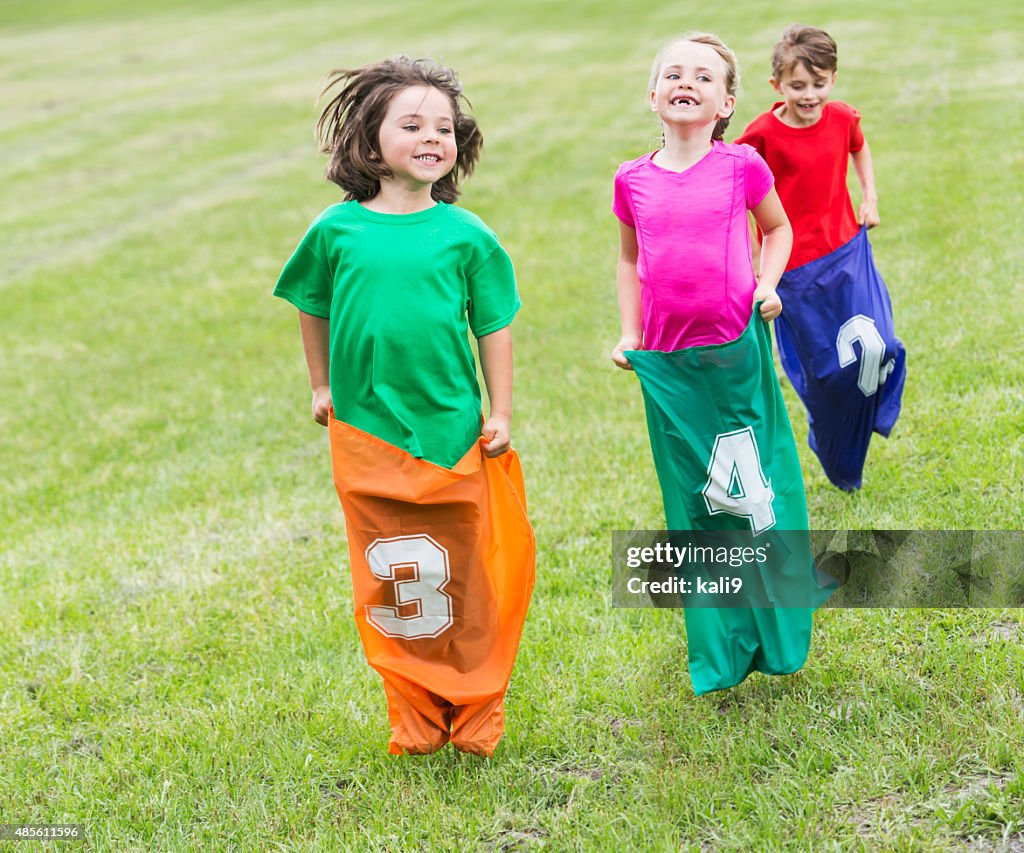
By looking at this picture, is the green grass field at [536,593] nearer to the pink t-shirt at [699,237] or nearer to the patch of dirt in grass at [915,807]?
the patch of dirt in grass at [915,807]

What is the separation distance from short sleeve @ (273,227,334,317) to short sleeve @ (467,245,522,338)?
40cm

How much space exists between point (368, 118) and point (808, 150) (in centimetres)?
204

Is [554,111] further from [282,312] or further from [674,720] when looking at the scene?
[674,720]

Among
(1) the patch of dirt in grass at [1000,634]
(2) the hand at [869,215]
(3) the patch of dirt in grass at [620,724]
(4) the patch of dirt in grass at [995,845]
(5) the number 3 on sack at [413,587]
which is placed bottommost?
(3) the patch of dirt in grass at [620,724]

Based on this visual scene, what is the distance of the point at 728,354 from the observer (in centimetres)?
331

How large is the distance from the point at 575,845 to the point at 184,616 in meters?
Answer: 2.40

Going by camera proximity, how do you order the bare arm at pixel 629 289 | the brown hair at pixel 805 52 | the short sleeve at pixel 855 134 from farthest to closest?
the short sleeve at pixel 855 134, the brown hair at pixel 805 52, the bare arm at pixel 629 289

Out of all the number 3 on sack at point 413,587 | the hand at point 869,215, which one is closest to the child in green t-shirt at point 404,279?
the number 3 on sack at point 413,587

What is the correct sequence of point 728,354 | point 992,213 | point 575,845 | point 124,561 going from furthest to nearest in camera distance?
point 992,213
point 124,561
point 728,354
point 575,845

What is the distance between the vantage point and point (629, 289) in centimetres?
359

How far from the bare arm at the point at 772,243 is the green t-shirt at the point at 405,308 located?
2.51ft

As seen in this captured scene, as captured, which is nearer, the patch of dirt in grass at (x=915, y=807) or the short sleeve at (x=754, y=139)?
the patch of dirt in grass at (x=915, y=807)

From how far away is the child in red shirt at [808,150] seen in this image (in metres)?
4.49

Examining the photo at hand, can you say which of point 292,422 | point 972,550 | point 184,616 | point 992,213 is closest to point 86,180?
point 292,422
